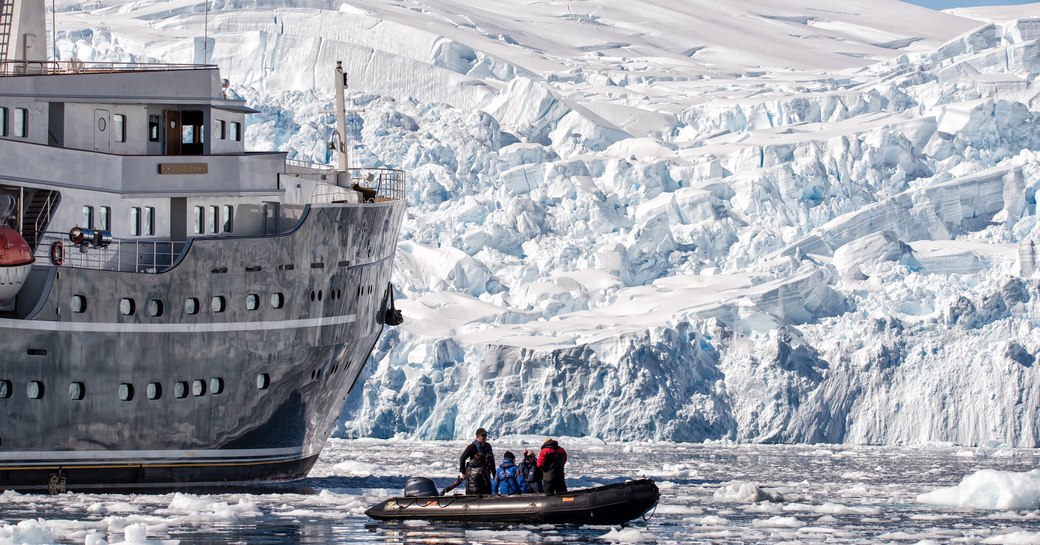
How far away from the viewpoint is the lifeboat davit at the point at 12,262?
1944cm

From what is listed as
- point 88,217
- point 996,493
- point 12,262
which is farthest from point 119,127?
point 996,493

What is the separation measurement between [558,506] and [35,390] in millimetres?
7388

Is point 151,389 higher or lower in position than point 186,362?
lower

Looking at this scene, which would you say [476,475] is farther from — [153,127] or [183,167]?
[153,127]

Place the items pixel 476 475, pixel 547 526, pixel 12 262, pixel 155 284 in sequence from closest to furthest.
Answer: pixel 547 526
pixel 476 475
pixel 12 262
pixel 155 284

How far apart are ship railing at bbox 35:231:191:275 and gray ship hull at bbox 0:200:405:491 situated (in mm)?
426

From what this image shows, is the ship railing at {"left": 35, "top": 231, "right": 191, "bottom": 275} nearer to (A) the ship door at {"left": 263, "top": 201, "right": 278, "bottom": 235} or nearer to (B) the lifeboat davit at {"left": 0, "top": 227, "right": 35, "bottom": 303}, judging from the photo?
(B) the lifeboat davit at {"left": 0, "top": 227, "right": 35, "bottom": 303}

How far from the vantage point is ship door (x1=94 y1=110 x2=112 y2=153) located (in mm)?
22531

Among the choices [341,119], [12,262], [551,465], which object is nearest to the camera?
[551,465]

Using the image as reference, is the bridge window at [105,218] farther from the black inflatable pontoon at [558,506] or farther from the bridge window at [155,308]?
the black inflatable pontoon at [558,506]

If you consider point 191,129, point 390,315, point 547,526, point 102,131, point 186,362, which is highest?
point 191,129

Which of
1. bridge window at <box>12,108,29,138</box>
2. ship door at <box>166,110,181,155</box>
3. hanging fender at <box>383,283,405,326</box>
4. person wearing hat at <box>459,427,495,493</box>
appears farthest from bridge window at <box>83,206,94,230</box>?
person wearing hat at <box>459,427,495,493</box>

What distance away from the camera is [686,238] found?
58.4m

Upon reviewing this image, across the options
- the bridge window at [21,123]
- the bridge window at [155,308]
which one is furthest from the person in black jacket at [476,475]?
the bridge window at [21,123]
